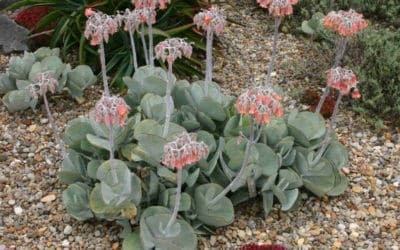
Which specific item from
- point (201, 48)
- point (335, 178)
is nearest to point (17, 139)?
point (201, 48)

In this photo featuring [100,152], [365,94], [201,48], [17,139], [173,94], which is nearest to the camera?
[100,152]

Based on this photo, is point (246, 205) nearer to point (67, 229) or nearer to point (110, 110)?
point (67, 229)

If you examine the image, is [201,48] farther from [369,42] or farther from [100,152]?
[100,152]

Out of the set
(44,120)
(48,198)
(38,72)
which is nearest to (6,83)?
(38,72)

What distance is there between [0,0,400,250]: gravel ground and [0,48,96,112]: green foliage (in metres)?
0.13

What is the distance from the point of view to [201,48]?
211 inches

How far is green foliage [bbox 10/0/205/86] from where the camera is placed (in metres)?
5.19

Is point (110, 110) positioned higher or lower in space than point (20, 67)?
higher

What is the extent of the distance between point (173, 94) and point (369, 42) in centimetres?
191

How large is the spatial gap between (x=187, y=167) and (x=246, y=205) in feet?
1.86

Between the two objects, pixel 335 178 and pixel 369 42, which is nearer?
pixel 335 178

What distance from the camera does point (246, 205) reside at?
398cm

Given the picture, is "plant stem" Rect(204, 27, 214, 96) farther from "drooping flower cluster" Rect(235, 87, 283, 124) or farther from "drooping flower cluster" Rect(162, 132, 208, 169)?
"drooping flower cluster" Rect(162, 132, 208, 169)

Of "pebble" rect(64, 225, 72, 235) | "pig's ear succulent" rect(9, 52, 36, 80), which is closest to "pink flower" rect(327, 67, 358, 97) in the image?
"pebble" rect(64, 225, 72, 235)
